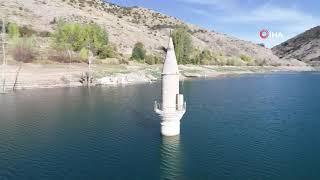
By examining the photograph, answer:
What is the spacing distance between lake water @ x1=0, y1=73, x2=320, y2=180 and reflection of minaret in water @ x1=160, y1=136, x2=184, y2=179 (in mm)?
97

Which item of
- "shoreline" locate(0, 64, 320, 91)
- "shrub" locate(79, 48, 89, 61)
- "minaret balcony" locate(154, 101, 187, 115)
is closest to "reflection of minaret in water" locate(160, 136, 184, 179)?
"minaret balcony" locate(154, 101, 187, 115)

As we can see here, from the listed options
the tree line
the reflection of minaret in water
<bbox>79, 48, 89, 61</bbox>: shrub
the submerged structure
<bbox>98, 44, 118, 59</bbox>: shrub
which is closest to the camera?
the reflection of minaret in water

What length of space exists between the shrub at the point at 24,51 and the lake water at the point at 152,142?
53.8 metres

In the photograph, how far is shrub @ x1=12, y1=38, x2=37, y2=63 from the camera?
133000 mm

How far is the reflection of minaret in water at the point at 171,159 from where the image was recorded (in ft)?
122

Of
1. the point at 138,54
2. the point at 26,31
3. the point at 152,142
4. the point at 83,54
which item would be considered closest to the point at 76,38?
the point at 83,54

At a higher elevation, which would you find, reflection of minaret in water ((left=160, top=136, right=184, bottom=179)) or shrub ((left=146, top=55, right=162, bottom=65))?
shrub ((left=146, top=55, right=162, bottom=65))

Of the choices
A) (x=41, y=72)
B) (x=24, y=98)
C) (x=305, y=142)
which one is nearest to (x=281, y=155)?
(x=305, y=142)

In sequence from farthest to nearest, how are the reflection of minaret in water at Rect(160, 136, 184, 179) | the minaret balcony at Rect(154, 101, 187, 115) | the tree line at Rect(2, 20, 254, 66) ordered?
the tree line at Rect(2, 20, 254, 66)
the minaret balcony at Rect(154, 101, 187, 115)
the reflection of minaret in water at Rect(160, 136, 184, 179)

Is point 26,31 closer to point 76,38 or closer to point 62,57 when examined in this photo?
point 76,38

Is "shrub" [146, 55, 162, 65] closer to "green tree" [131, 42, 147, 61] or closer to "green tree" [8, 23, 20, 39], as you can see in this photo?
"green tree" [131, 42, 147, 61]

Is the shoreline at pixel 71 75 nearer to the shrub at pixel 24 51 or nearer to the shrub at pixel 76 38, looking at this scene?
the shrub at pixel 24 51

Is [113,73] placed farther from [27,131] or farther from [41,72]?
[27,131]

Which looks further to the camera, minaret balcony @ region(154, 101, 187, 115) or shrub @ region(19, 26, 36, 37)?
shrub @ region(19, 26, 36, 37)
